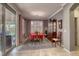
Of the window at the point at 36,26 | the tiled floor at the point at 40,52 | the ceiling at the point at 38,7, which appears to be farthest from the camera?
the window at the point at 36,26

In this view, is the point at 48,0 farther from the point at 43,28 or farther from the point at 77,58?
the point at 43,28

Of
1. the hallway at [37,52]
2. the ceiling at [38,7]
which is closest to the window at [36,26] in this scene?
the ceiling at [38,7]

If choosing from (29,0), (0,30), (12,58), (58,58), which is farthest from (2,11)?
(58,58)

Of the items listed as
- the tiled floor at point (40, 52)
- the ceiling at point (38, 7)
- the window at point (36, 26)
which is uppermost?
the ceiling at point (38, 7)

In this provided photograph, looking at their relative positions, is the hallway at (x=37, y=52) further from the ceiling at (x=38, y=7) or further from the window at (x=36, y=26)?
the window at (x=36, y=26)

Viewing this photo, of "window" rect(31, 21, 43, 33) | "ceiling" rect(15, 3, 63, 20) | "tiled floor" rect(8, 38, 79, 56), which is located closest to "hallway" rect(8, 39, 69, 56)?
"tiled floor" rect(8, 38, 79, 56)

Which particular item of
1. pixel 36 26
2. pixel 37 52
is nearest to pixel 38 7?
pixel 37 52

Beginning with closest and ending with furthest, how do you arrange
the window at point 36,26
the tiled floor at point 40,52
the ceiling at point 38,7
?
the tiled floor at point 40,52 → the ceiling at point 38,7 → the window at point 36,26

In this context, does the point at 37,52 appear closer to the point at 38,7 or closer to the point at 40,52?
the point at 40,52

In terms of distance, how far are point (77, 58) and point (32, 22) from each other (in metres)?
15.6

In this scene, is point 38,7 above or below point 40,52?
above

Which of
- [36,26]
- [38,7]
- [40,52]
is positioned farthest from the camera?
[36,26]

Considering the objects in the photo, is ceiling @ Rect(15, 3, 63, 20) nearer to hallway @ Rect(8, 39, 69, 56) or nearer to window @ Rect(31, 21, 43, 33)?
hallway @ Rect(8, 39, 69, 56)

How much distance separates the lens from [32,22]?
18422 mm
